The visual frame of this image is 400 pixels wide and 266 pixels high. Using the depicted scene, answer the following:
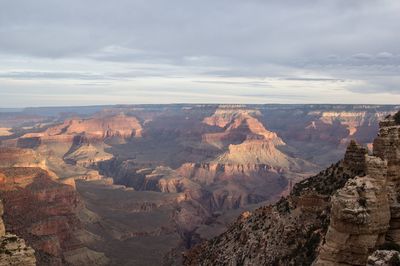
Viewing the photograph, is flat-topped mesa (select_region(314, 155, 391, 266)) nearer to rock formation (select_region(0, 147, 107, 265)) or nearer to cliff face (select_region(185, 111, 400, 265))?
cliff face (select_region(185, 111, 400, 265))

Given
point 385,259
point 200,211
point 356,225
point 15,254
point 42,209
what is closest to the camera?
point 385,259

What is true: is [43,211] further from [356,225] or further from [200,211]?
[356,225]

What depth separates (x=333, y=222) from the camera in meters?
18.3

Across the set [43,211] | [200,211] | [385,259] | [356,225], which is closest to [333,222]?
[356,225]

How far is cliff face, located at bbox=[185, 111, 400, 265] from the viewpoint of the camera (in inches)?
701

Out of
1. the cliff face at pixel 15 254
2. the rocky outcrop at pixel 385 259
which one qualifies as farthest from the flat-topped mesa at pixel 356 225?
the cliff face at pixel 15 254

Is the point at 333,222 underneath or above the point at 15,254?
above

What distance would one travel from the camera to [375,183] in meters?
19.1

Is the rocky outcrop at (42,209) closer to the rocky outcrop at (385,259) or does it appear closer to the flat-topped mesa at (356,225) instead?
the flat-topped mesa at (356,225)

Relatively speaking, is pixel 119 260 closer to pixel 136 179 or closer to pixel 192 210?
pixel 192 210

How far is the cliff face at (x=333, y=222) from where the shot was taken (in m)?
17.8

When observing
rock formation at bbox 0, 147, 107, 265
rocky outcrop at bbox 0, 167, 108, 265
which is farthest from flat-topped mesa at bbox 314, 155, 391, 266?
rocky outcrop at bbox 0, 167, 108, 265

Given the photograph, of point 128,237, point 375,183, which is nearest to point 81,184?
point 128,237

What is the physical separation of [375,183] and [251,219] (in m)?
22.2
